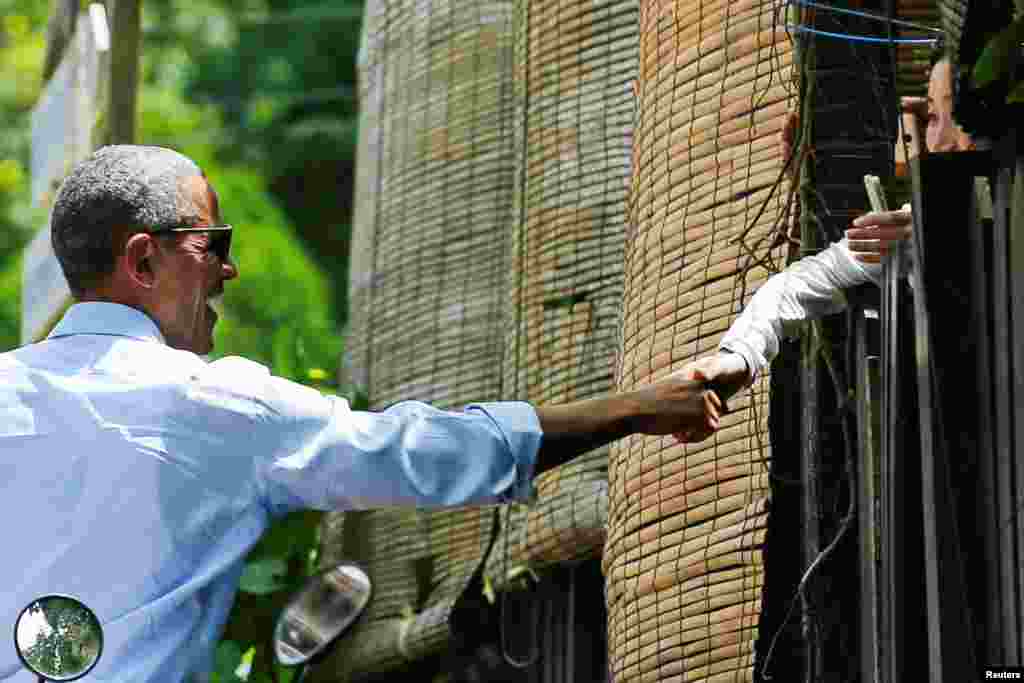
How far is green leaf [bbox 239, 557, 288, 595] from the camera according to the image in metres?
9.65

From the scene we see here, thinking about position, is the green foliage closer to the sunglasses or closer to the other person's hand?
the sunglasses

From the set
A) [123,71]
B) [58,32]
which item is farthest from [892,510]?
[58,32]

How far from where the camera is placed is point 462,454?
4.75 meters

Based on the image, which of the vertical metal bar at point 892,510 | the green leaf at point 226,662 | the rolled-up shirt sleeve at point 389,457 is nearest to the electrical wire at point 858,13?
the vertical metal bar at point 892,510

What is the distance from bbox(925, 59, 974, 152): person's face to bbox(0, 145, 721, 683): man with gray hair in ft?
4.10

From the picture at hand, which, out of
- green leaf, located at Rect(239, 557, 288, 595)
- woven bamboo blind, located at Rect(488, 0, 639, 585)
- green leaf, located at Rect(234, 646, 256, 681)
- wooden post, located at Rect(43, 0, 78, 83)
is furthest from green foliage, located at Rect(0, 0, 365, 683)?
woven bamboo blind, located at Rect(488, 0, 639, 585)

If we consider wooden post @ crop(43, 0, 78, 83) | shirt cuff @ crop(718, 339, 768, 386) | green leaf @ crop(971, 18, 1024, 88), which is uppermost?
wooden post @ crop(43, 0, 78, 83)

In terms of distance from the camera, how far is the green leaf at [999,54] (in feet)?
15.7

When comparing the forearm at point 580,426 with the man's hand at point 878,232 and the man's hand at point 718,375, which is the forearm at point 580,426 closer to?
the man's hand at point 718,375

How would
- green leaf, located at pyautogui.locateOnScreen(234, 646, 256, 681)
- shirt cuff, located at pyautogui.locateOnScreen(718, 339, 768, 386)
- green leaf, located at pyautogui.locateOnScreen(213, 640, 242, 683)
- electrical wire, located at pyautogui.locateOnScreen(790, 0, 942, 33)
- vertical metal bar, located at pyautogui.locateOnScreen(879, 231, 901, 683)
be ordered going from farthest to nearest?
1. green leaf, located at pyautogui.locateOnScreen(234, 646, 256, 681)
2. green leaf, located at pyautogui.locateOnScreen(213, 640, 242, 683)
3. electrical wire, located at pyautogui.locateOnScreen(790, 0, 942, 33)
4. shirt cuff, located at pyautogui.locateOnScreen(718, 339, 768, 386)
5. vertical metal bar, located at pyautogui.locateOnScreen(879, 231, 901, 683)

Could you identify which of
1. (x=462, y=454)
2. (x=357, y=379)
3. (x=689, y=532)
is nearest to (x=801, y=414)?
(x=689, y=532)

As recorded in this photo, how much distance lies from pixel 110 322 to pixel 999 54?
1746 mm

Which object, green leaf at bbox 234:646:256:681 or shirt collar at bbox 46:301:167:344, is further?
green leaf at bbox 234:646:256:681

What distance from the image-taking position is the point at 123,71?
9.05m
